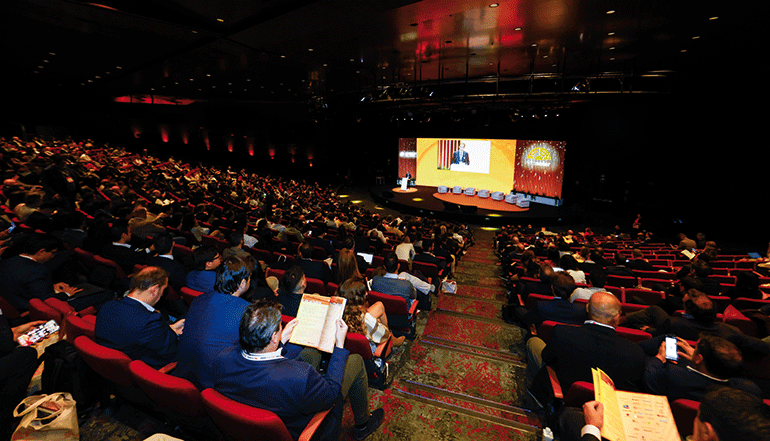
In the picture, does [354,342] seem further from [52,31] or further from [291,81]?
[291,81]

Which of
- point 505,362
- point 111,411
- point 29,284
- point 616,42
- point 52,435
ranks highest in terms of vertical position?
point 616,42

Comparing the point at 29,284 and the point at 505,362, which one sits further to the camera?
the point at 505,362

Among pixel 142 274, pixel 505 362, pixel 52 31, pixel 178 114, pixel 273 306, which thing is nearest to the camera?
pixel 273 306

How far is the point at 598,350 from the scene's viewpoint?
8.32 feet

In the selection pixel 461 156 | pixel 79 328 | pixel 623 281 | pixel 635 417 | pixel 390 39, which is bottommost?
pixel 623 281

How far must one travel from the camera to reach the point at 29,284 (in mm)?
3420

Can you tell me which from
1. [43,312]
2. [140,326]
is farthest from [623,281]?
[43,312]

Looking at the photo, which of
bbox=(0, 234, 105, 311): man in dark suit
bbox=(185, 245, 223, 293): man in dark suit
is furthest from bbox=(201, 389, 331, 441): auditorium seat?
bbox=(0, 234, 105, 311): man in dark suit

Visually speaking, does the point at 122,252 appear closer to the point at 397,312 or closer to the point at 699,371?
the point at 397,312

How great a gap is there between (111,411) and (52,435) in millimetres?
620

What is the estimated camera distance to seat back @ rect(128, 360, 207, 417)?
2041mm

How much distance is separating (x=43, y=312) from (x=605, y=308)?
193 inches

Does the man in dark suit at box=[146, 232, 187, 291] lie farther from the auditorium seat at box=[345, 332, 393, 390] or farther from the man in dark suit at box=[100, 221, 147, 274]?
the auditorium seat at box=[345, 332, 393, 390]

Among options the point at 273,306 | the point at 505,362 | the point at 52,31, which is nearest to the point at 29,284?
the point at 273,306
